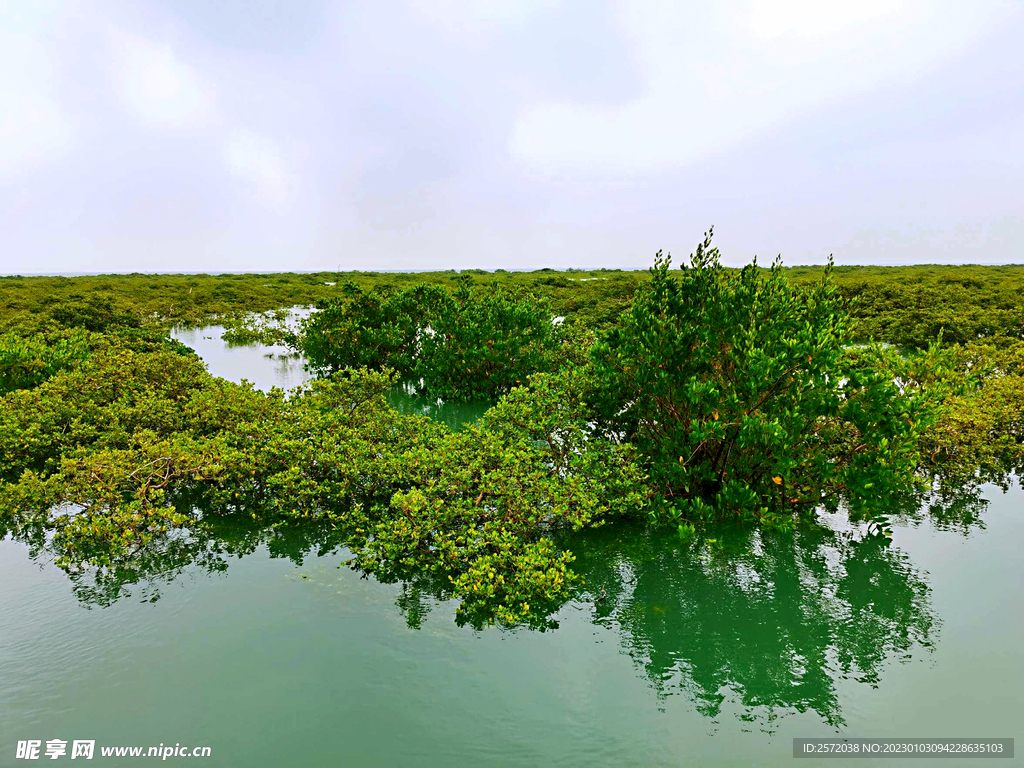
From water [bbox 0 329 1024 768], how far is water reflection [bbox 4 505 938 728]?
3 cm

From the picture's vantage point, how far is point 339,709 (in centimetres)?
529

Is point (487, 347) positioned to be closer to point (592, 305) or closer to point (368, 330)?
point (368, 330)

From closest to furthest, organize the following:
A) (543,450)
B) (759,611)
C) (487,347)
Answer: (759,611)
(543,450)
(487,347)

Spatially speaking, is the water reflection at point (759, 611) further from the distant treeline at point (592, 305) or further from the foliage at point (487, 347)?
the distant treeline at point (592, 305)

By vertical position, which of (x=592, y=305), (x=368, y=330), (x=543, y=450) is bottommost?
(x=543, y=450)

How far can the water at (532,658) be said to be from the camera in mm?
Answer: 5020

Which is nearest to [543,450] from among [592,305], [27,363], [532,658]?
[532,658]

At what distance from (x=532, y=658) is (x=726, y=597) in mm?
2732

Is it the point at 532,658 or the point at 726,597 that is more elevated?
the point at 726,597

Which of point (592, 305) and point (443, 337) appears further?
point (592, 305)

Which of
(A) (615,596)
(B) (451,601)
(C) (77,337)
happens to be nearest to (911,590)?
(A) (615,596)

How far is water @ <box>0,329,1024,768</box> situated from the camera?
5020 mm

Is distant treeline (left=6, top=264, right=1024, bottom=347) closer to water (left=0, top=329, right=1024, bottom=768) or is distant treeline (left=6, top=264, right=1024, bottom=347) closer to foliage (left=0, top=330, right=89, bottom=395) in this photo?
foliage (left=0, top=330, right=89, bottom=395)

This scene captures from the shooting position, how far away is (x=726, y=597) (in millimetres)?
7008
